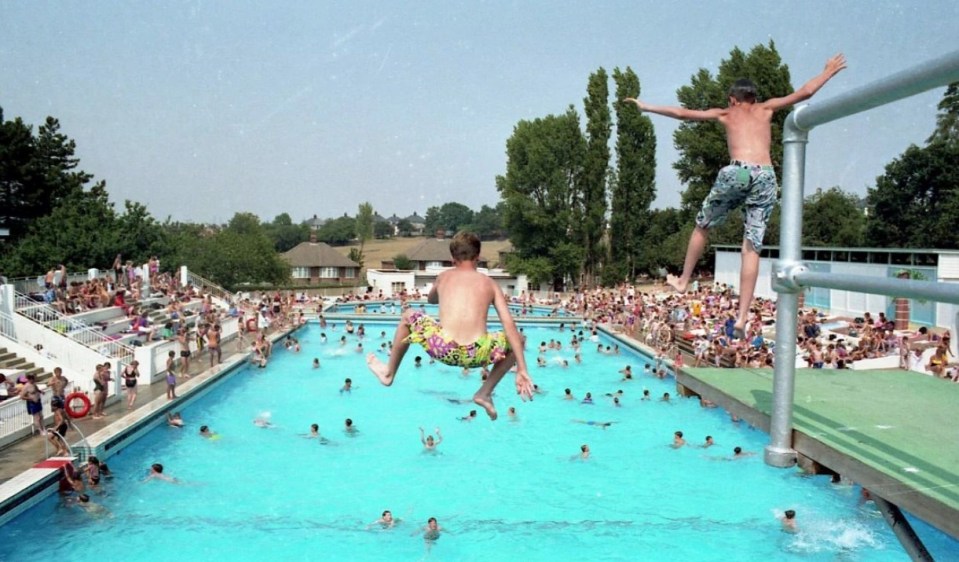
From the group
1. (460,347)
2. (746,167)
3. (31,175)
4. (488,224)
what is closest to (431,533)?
(460,347)

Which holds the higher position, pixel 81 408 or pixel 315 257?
pixel 315 257

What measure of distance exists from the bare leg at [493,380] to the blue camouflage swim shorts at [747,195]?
1.51 meters

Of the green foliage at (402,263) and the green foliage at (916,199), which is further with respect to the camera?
the green foliage at (402,263)

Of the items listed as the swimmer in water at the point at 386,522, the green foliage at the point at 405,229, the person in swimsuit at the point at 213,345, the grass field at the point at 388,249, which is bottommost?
the swimmer in water at the point at 386,522

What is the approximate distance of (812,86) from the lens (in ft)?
13.1

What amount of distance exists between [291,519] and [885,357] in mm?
14972

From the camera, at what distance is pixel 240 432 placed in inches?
750

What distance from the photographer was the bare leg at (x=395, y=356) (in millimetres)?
4988

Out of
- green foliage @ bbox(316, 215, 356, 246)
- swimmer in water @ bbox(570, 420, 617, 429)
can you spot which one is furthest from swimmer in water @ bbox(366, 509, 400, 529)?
green foliage @ bbox(316, 215, 356, 246)

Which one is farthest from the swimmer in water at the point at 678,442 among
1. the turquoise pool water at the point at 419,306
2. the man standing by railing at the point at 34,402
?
the turquoise pool water at the point at 419,306

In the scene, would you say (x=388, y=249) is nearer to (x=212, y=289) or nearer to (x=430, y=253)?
(x=430, y=253)

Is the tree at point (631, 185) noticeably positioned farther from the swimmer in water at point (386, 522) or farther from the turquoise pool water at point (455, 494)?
the swimmer in water at point (386, 522)

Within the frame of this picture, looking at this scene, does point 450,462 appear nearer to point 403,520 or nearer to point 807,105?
point 403,520

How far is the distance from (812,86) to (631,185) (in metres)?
45.0
